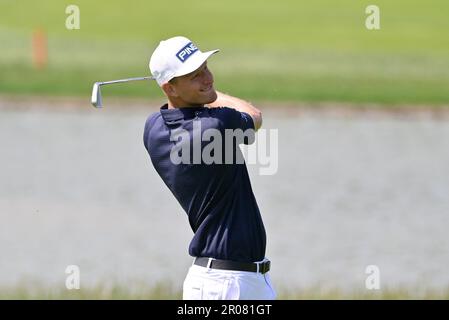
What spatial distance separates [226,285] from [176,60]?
120 cm

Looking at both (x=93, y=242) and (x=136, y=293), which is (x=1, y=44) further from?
(x=136, y=293)

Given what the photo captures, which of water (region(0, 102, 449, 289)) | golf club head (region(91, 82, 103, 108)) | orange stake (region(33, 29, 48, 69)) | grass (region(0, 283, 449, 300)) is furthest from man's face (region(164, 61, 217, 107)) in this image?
orange stake (region(33, 29, 48, 69))

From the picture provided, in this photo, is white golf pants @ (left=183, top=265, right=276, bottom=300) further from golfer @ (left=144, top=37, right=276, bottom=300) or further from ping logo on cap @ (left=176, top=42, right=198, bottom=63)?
ping logo on cap @ (left=176, top=42, right=198, bottom=63)

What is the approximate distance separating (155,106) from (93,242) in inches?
449

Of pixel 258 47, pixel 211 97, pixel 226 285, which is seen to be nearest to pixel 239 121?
pixel 211 97

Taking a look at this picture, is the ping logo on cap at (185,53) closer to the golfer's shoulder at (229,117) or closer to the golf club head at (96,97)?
the golfer's shoulder at (229,117)

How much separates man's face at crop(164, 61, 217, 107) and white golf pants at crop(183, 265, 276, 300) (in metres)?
0.89

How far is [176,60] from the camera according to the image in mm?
5828

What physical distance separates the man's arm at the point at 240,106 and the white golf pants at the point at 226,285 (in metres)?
0.78

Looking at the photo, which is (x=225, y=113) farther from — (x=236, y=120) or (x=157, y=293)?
(x=157, y=293)

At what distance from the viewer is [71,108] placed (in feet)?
78.4

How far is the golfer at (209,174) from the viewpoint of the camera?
5.85 meters

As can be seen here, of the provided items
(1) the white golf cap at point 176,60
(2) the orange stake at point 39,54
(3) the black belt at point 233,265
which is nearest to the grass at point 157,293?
(3) the black belt at point 233,265
